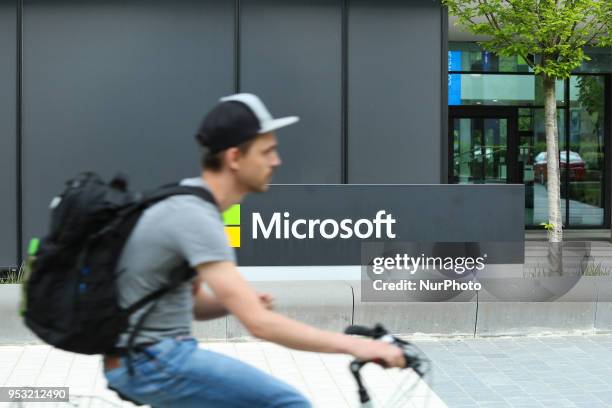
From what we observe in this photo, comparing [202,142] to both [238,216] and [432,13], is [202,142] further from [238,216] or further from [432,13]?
[432,13]

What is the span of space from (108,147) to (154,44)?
136 centimetres

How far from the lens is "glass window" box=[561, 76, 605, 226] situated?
1873cm

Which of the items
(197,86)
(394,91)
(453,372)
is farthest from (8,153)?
(453,372)

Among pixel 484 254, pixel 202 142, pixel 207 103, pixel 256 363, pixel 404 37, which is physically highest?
pixel 404 37

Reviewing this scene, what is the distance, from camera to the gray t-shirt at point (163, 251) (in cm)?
293

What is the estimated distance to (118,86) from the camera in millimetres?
12188

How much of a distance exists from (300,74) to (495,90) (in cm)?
715

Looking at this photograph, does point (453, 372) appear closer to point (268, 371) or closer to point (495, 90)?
point (268, 371)

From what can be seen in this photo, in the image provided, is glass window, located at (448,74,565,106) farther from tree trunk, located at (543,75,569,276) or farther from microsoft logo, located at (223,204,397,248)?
microsoft logo, located at (223,204,397,248)

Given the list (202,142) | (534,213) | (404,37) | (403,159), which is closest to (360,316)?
(403,159)

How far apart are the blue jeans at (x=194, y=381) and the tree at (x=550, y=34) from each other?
821 cm

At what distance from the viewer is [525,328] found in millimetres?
9305

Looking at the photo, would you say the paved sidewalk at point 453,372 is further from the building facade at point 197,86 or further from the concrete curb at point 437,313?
the building facade at point 197,86

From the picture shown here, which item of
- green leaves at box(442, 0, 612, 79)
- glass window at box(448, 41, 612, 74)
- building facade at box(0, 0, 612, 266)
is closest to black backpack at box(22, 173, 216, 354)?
green leaves at box(442, 0, 612, 79)
